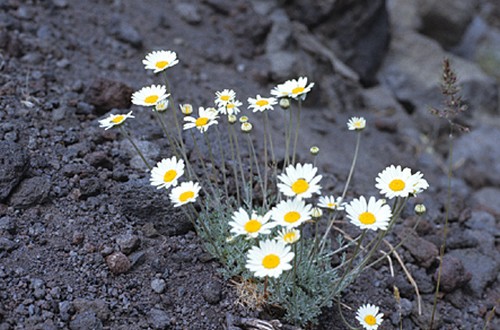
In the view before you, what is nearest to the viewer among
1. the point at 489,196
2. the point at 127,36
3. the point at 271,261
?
the point at 271,261

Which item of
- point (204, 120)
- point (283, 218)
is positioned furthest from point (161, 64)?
point (283, 218)

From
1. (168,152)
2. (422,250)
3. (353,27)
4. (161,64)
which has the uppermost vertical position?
(161,64)

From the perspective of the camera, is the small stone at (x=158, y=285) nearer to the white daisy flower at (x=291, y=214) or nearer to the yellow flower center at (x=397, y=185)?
the white daisy flower at (x=291, y=214)

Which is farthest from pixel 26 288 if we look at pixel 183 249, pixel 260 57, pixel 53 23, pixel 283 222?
pixel 260 57

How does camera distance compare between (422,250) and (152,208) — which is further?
(422,250)

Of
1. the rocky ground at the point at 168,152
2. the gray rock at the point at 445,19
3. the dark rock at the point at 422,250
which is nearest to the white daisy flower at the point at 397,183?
the rocky ground at the point at 168,152

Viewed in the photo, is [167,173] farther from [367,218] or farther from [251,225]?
[367,218]

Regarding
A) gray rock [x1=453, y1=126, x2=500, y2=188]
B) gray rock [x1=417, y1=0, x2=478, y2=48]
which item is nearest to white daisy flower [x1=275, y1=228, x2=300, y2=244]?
gray rock [x1=453, y1=126, x2=500, y2=188]
